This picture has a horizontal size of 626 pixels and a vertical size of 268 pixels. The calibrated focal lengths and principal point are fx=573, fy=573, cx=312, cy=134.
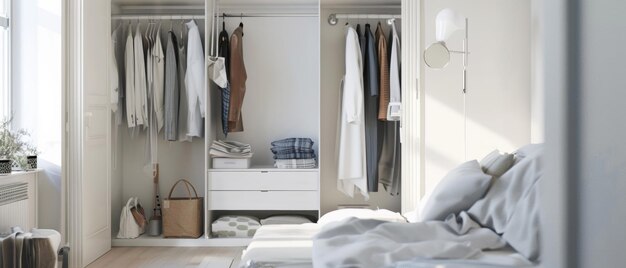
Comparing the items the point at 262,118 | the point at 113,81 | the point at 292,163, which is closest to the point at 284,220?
the point at 292,163

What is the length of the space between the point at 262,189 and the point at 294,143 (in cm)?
45

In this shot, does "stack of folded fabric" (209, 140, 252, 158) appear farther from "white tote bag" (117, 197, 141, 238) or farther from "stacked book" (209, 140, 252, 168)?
"white tote bag" (117, 197, 141, 238)

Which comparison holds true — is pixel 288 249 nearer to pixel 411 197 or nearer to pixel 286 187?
pixel 411 197

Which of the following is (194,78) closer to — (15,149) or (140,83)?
(140,83)

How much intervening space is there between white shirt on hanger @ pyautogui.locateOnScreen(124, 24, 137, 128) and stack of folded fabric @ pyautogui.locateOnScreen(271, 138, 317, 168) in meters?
1.17

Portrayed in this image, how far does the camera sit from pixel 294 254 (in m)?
2.14

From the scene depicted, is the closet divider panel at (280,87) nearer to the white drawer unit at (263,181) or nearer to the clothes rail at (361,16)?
the clothes rail at (361,16)

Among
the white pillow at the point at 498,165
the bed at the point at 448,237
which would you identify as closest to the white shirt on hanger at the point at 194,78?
the bed at the point at 448,237

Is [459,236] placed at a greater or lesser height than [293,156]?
lesser

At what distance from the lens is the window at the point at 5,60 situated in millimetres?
3631

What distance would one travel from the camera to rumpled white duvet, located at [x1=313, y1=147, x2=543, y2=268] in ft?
6.06

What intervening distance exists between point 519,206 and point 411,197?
1.99 m

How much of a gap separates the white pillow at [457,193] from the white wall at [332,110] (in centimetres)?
253

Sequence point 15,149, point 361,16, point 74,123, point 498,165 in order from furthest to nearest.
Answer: point 361,16
point 74,123
point 15,149
point 498,165
